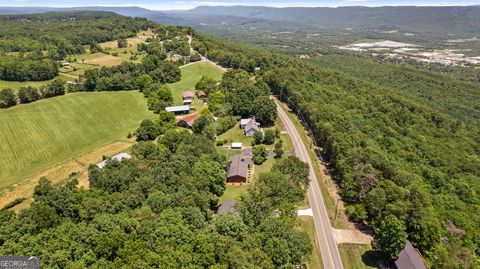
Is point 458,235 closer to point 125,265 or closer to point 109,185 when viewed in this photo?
point 125,265

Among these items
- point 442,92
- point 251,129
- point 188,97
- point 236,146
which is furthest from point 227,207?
point 442,92

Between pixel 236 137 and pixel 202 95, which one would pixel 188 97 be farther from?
pixel 236 137

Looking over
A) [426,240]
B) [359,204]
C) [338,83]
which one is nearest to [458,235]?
[426,240]

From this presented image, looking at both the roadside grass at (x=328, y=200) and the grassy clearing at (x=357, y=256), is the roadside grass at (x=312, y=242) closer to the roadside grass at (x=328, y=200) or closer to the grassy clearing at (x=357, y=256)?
the grassy clearing at (x=357, y=256)

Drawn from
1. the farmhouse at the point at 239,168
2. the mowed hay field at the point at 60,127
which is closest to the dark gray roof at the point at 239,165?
the farmhouse at the point at 239,168

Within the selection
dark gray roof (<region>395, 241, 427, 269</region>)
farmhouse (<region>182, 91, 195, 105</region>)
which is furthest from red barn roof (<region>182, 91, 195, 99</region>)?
dark gray roof (<region>395, 241, 427, 269</region>)
